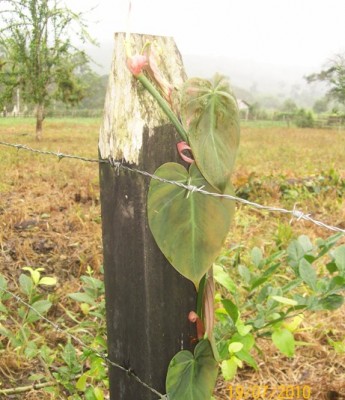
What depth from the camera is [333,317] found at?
2.13 metres

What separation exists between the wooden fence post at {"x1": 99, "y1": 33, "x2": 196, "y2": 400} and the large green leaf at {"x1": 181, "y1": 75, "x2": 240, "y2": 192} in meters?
0.11

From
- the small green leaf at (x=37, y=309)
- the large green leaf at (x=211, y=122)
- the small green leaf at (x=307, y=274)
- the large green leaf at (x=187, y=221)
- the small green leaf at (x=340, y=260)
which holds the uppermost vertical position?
the large green leaf at (x=211, y=122)

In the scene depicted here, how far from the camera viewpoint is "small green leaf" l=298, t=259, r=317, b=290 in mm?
1066

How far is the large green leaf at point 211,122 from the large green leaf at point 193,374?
0.37 meters

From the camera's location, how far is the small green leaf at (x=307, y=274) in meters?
1.07

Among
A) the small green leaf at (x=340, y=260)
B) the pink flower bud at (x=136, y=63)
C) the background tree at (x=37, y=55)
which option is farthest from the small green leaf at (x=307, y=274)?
the background tree at (x=37, y=55)

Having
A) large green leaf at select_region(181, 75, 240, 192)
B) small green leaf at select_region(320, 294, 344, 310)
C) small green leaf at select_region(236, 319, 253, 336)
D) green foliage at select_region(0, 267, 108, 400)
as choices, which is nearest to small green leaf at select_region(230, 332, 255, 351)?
small green leaf at select_region(236, 319, 253, 336)

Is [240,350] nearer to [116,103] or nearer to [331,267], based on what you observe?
[331,267]

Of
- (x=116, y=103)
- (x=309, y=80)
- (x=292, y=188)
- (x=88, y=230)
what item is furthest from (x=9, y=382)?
(x=309, y=80)

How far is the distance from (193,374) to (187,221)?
0.33 meters

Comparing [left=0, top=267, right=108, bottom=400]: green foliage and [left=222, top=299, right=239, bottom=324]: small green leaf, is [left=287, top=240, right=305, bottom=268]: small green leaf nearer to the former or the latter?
[left=222, top=299, right=239, bottom=324]: small green leaf

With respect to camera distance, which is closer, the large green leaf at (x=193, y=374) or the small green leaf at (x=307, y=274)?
the large green leaf at (x=193, y=374)

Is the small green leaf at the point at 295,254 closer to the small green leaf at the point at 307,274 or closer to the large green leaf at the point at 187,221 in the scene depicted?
the small green leaf at the point at 307,274

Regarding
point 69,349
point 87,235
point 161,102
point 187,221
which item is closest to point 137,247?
point 187,221
